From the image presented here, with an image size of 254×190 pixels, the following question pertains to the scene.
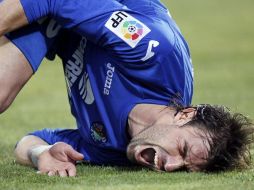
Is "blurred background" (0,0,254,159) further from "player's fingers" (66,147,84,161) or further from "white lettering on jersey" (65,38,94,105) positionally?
"player's fingers" (66,147,84,161)

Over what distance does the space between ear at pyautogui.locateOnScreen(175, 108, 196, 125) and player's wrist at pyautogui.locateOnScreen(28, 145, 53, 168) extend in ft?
3.02

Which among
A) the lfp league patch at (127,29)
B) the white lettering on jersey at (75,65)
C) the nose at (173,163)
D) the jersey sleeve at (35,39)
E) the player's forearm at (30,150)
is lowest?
the player's forearm at (30,150)

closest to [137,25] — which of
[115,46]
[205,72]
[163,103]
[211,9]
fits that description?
[115,46]

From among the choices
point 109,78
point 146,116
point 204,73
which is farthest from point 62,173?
point 204,73

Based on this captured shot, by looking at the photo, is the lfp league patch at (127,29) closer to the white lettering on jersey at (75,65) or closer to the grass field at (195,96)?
the white lettering on jersey at (75,65)

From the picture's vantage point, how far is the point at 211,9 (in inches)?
872

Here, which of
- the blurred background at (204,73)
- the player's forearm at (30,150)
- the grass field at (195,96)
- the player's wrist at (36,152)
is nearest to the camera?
the grass field at (195,96)

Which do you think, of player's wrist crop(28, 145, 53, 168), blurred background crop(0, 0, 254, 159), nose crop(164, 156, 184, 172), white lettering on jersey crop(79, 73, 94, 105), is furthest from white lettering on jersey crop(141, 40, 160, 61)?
blurred background crop(0, 0, 254, 159)

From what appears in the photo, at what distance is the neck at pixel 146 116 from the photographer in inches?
202

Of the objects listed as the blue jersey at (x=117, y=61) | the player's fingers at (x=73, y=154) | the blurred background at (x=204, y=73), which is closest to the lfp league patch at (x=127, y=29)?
the blue jersey at (x=117, y=61)

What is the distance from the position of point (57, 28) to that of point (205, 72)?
9.02 m

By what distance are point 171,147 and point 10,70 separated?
1.18m

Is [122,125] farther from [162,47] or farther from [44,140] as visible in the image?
[44,140]

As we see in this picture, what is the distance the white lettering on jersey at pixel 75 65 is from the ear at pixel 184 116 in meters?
0.87
